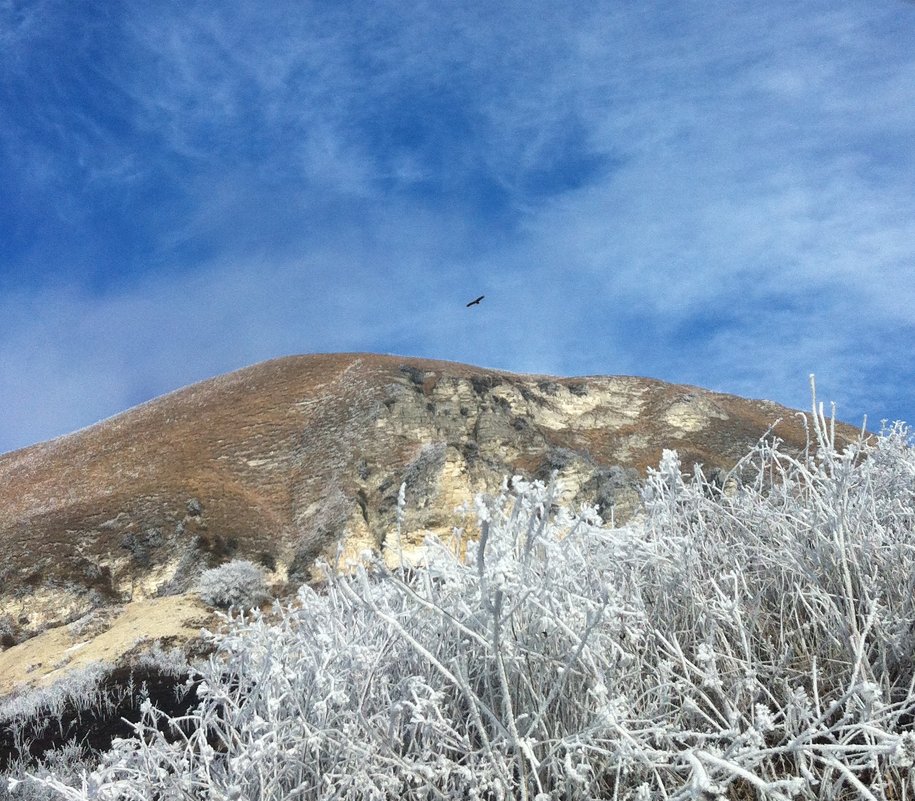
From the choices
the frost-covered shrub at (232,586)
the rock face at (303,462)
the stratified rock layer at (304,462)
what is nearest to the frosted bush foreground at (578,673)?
the rock face at (303,462)

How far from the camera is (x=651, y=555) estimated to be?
10.7 ft

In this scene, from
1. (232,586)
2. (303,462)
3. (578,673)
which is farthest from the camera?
(303,462)

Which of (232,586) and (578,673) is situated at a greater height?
(232,586)

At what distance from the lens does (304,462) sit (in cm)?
3012

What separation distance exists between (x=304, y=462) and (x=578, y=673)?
28265 mm

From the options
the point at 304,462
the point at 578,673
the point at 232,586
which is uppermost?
the point at 304,462

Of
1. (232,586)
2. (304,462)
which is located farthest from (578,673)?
(304,462)

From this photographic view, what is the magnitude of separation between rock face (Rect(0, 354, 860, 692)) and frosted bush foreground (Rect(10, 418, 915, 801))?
15.8 m

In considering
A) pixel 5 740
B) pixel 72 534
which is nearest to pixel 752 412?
pixel 72 534

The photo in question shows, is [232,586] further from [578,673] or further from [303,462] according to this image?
[578,673]

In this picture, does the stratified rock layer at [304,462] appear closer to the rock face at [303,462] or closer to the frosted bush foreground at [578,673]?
the rock face at [303,462]

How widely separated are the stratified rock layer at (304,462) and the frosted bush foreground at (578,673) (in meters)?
20.5

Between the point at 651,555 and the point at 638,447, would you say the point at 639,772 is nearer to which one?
the point at 651,555

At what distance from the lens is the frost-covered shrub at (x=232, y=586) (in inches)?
774
